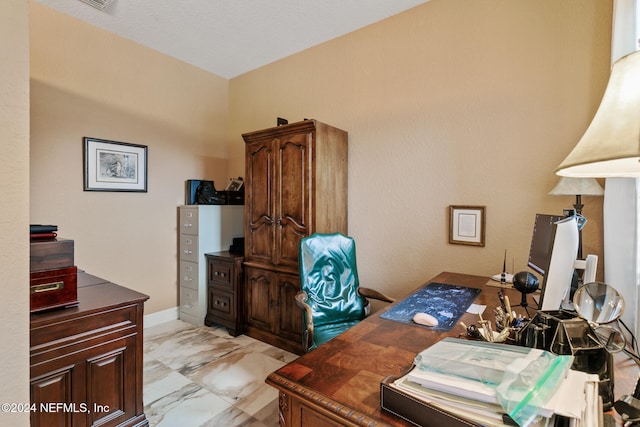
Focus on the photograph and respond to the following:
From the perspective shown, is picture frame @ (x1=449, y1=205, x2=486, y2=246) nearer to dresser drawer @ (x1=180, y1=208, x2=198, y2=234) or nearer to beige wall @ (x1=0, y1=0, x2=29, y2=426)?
beige wall @ (x1=0, y1=0, x2=29, y2=426)

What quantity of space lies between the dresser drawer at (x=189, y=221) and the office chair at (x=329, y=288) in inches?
73.3

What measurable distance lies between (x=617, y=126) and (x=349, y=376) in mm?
926

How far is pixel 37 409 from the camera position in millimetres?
1354

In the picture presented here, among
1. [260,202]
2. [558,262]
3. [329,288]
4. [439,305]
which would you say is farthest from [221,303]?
[558,262]

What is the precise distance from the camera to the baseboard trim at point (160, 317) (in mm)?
3404

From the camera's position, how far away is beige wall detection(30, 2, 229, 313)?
2.76 metres

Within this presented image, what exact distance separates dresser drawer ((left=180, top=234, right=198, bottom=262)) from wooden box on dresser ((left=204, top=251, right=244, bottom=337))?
157 millimetres

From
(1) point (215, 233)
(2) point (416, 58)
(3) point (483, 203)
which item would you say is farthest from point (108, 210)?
(3) point (483, 203)

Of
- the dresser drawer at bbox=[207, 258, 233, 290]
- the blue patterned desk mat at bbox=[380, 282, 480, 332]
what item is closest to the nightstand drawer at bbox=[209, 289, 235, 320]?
the dresser drawer at bbox=[207, 258, 233, 290]

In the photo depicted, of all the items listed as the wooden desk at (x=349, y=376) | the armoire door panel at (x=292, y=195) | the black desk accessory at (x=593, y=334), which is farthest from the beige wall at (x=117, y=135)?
the black desk accessory at (x=593, y=334)

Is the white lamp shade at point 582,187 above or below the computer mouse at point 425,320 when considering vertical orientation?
above

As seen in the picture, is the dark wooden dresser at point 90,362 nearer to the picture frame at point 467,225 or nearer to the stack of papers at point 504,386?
the stack of papers at point 504,386

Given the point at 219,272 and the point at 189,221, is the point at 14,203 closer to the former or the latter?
the point at 219,272

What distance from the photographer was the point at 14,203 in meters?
0.81
